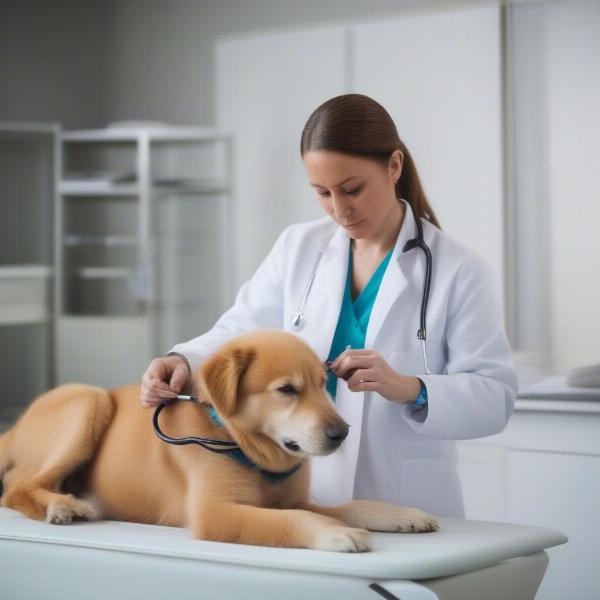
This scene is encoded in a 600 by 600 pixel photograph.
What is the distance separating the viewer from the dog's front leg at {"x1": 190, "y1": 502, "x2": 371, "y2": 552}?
3.96ft

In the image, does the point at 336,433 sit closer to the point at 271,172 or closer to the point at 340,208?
the point at 340,208

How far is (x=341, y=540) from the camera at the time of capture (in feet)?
3.93

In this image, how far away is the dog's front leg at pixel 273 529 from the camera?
121 centimetres

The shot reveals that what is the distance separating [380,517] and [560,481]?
1.25 metres

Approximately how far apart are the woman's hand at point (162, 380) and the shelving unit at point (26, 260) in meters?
4.00

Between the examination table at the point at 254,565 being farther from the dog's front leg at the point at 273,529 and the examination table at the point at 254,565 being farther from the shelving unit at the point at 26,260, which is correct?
the shelving unit at the point at 26,260

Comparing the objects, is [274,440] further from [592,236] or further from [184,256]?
[184,256]

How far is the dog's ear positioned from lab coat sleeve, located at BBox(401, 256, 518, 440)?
36 cm

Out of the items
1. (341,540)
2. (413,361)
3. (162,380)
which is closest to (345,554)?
(341,540)

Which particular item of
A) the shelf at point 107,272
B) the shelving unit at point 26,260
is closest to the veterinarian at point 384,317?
the shelving unit at point 26,260

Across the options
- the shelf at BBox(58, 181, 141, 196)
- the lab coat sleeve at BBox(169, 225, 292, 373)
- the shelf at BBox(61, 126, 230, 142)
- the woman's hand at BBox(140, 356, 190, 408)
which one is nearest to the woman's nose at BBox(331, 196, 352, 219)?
the lab coat sleeve at BBox(169, 225, 292, 373)

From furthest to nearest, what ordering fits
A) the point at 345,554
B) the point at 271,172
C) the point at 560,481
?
the point at 271,172
the point at 560,481
the point at 345,554

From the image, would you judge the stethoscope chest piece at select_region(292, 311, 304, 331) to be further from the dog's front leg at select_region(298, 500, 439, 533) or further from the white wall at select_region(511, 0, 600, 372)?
the white wall at select_region(511, 0, 600, 372)

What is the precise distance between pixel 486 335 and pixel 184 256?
172 inches
